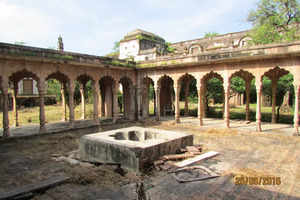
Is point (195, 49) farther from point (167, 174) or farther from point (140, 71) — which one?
point (167, 174)

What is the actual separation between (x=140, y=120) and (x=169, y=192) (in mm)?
11935

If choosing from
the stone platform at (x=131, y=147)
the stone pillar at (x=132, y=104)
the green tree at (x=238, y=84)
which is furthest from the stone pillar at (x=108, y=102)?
the green tree at (x=238, y=84)

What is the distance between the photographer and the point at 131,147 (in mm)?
6133

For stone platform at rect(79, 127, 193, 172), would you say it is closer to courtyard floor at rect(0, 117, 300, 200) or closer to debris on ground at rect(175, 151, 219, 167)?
courtyard floor at rect(0, 117, 300, 200)

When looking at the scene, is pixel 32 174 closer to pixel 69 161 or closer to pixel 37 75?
pixel 69 161

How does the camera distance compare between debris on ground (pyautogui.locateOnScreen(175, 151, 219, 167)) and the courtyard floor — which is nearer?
the courtyard floor

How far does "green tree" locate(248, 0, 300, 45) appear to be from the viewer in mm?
17031

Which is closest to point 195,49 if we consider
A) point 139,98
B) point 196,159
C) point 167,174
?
point 139,98

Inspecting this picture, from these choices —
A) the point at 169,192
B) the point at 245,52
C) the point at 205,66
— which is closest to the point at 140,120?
the point at 205,66

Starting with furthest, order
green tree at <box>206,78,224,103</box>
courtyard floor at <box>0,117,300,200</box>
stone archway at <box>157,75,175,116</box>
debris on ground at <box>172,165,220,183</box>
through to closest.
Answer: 1. stone archway at <box>157,75,175,116</box>
2. green tree at <box>206,78,224,103</box>
3. debris on ground at <box>172,165,220,183</box>
4. courtyard floor at <box>0,117,300,200</box>

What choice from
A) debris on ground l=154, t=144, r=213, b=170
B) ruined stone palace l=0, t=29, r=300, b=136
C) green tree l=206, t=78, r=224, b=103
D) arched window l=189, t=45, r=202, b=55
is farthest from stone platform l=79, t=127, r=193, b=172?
arched window l=189, t=45, r=202, b=55
